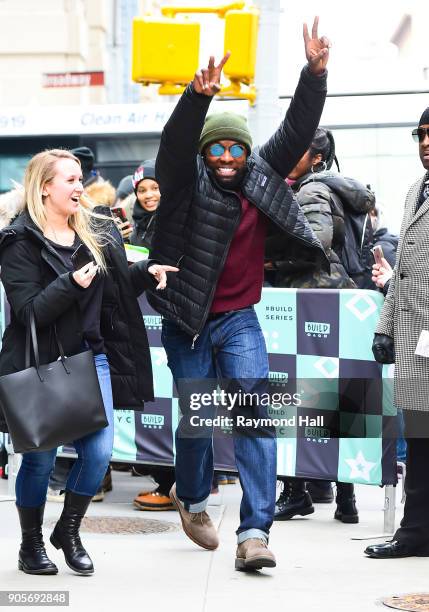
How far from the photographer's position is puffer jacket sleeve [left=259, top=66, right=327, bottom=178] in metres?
5.53

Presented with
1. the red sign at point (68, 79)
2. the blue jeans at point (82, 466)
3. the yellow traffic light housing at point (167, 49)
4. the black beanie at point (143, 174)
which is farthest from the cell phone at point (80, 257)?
the red sign at point (68, 79)

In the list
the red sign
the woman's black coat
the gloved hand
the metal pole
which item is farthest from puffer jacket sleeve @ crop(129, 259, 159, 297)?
the red sign

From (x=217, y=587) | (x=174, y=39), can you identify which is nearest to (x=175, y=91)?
(x=174, y=39)

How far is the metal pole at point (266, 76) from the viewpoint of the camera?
993cm

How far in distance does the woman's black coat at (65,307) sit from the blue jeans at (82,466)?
0.57ft

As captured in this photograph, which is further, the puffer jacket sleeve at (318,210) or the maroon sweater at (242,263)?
the puffer jacket sleeve at (318,210)

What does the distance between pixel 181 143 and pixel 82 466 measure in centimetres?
141

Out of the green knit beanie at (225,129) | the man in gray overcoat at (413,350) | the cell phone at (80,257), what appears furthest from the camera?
the man in gray overcoat at (413,350)

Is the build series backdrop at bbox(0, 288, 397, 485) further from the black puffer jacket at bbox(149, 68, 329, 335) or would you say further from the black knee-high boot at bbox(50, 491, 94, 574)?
the black knee-high boot at bbox(50, 491, 94, 574)

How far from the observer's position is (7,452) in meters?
7.98

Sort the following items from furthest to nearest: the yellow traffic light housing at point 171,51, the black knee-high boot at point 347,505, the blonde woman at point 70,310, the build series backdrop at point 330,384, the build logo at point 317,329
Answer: the yellow traffic light housing at point 171,51, the black knee-high boot at point 347,505, the build logo at point 317,329, the build series backdrop at point 330,384, the blonde woman at point 70,310

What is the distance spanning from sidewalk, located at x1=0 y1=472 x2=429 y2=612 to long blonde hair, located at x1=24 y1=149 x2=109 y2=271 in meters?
1.33

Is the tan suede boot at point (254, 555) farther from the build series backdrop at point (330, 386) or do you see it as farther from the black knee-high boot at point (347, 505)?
the black knee-high boot at point (347, 505)

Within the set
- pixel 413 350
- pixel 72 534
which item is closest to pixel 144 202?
pixel 413 350
